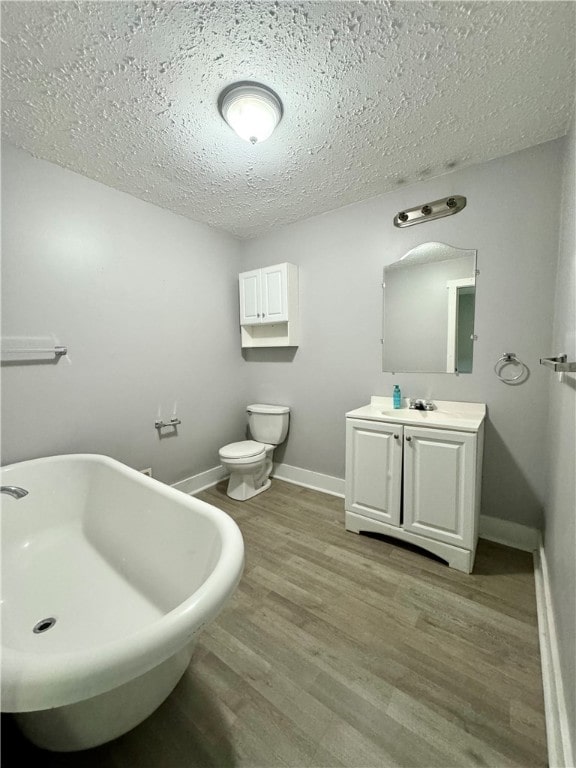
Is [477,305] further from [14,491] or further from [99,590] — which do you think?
[14,491]

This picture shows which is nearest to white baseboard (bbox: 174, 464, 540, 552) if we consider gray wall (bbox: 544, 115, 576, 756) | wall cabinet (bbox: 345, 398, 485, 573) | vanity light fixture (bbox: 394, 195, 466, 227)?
gray wall (bbox: 544, 115, 576, 756)

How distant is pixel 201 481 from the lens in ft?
8.47

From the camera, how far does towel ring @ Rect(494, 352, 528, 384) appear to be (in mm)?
1695

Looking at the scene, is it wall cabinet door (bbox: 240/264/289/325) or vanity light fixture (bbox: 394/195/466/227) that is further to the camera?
wall cabinet door (bbox: 240/264/289/325)

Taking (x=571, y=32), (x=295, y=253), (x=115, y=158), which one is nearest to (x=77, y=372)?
(x=115, y=158)

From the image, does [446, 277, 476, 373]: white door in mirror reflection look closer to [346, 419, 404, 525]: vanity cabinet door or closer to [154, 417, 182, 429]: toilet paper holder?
[346, 419, 404, 525]: vanity cabinet door

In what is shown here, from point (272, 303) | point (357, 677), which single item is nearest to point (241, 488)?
point (357, 677)

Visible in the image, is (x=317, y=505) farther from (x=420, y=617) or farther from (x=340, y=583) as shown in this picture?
(x=420, y=617)

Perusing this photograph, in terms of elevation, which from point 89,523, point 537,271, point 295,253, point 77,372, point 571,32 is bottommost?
point 89,523

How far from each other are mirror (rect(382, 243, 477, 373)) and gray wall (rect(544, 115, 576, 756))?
1.42 ft

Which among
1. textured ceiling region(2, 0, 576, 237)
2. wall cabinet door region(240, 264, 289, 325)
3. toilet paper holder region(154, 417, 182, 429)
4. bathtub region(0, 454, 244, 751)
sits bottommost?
bathtub region(0, 454, 244, 751)

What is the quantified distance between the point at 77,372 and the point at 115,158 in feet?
4.28

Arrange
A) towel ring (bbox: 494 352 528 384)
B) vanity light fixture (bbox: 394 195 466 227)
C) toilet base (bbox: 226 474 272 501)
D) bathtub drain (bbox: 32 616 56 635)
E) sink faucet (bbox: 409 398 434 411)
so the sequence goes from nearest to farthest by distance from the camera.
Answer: bathtub drain (bbox: 32 616 56 635) → towel ring (bbox: 494 352 528 384) → vanity light fixture (bbox: 394 195 466 227) → sink faucet (bbox: 409 398 434 411) → toilet base (bbox: 226 474 272 501)

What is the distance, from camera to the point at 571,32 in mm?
984
